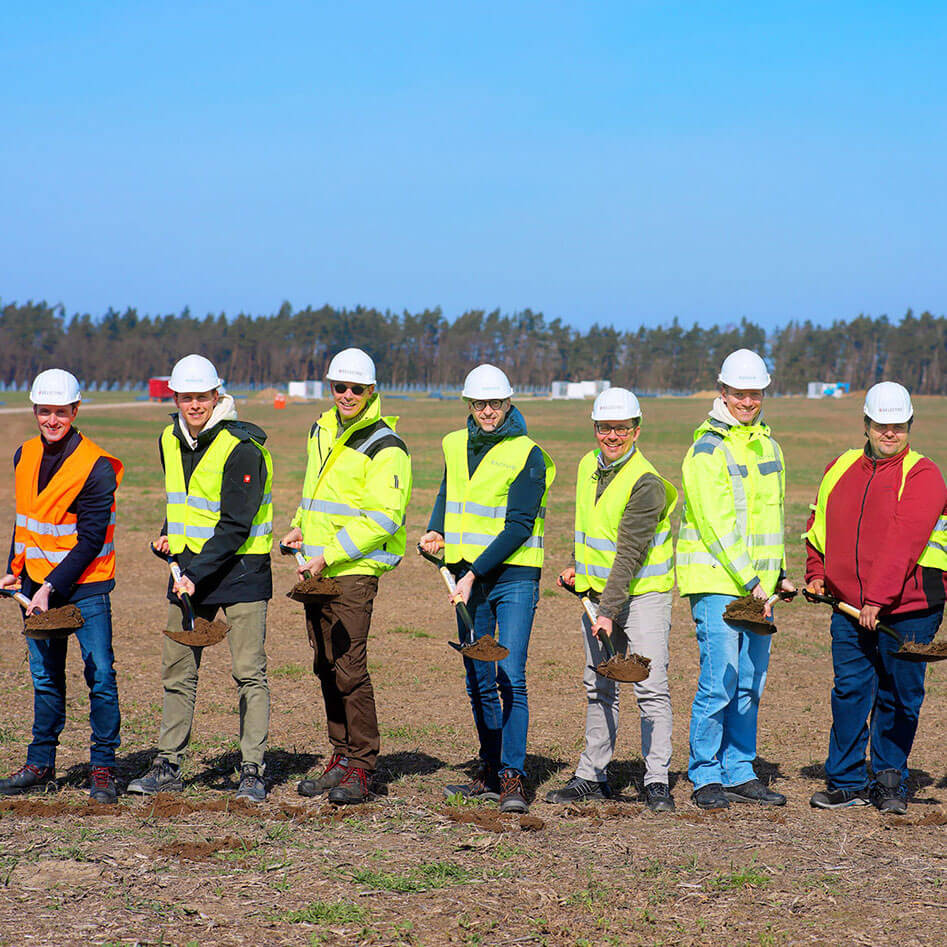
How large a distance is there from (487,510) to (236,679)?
170cm

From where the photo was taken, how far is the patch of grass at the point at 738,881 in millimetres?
4988

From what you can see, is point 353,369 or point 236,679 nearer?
point 353,369

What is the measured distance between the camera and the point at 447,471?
6562mm

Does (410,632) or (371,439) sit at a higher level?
(371,439)

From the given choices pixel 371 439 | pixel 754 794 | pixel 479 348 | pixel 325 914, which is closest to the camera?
pixel 325 914

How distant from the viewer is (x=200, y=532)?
21.1 ft

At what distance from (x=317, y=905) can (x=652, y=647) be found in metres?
2.52

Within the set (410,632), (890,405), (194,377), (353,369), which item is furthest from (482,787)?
(410,632)

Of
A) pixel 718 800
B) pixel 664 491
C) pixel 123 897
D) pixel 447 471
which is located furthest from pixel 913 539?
pixel 123 897

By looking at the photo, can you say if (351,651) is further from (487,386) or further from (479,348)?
(479,348)

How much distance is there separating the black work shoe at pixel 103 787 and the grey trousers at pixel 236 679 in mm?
302

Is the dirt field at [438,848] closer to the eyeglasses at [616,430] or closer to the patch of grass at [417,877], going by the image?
the patch of grass at [417,877]

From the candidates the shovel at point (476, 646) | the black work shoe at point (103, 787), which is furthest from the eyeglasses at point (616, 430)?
the black work shoe at point (103, 787)

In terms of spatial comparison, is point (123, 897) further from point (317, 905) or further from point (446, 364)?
point (446, 364)
